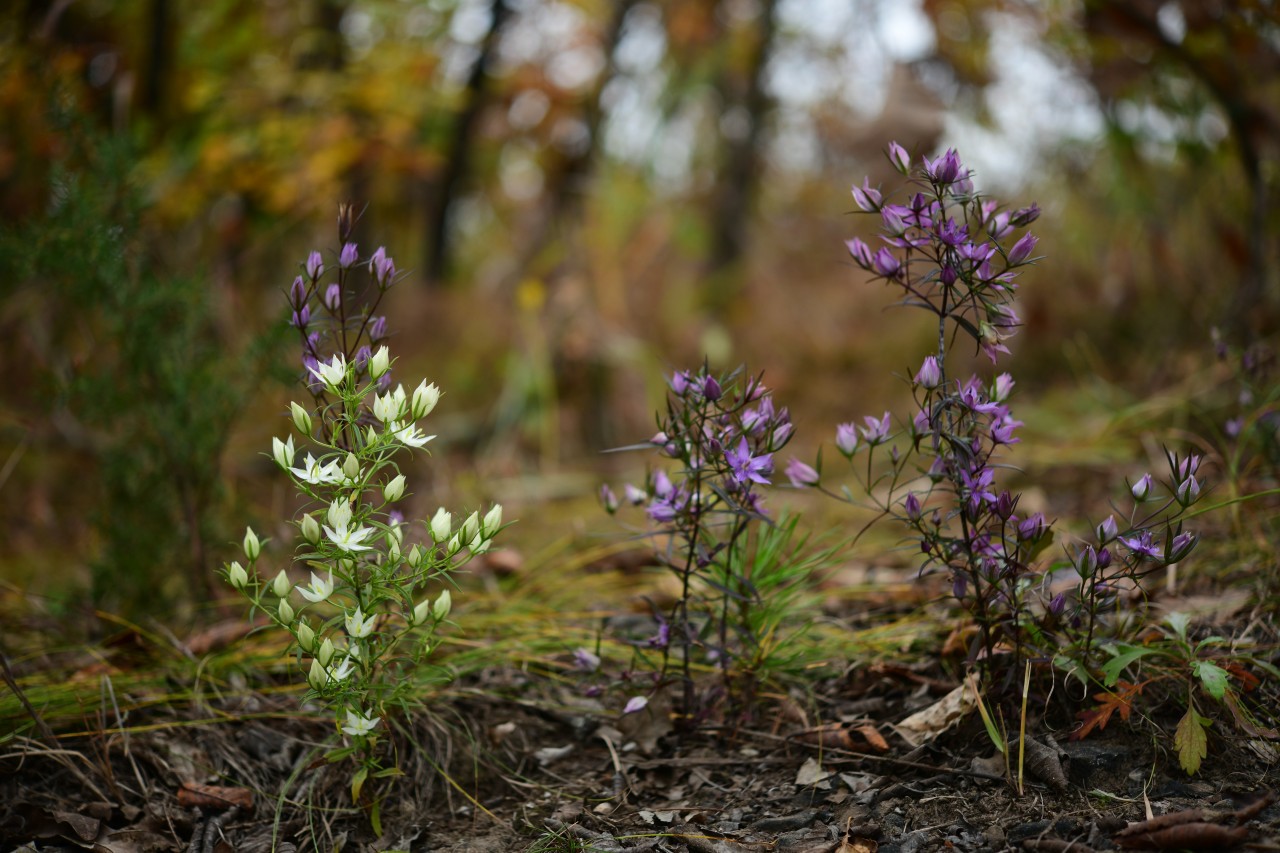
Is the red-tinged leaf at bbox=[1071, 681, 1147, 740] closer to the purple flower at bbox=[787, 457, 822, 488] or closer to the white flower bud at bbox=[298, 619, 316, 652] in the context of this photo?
the purple flower at bbox=[787, 457, 822, 488]

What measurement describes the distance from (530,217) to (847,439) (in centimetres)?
439

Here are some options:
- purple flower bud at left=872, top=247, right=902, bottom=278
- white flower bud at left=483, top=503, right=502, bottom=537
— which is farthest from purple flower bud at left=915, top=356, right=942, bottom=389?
white flower bud at left=483, top=503, right=502, bottom=537

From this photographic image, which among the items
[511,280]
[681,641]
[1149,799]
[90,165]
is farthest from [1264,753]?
[511,280]

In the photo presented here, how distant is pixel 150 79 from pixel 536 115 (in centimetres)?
207

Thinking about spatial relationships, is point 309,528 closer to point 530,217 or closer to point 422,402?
point 422,402

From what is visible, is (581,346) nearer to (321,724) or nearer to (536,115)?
(536,115)

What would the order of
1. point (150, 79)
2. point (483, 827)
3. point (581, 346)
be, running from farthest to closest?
1. point (581, 346)
2. point (150, 79)
3. point (483, 827)

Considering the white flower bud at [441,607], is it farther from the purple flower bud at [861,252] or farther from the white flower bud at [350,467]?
the purple flower bud at [861,252]

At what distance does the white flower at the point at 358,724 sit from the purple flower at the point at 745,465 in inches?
26.4

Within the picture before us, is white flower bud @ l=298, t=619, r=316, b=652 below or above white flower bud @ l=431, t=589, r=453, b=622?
below

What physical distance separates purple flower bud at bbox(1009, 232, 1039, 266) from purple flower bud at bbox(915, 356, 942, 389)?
7.3 inches

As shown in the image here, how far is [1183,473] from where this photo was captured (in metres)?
1.46

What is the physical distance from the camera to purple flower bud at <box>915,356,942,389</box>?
1429 mm

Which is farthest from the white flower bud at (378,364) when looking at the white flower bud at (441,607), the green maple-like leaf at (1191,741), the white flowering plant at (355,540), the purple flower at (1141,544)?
the green maple-like leaf at (1191,741)
